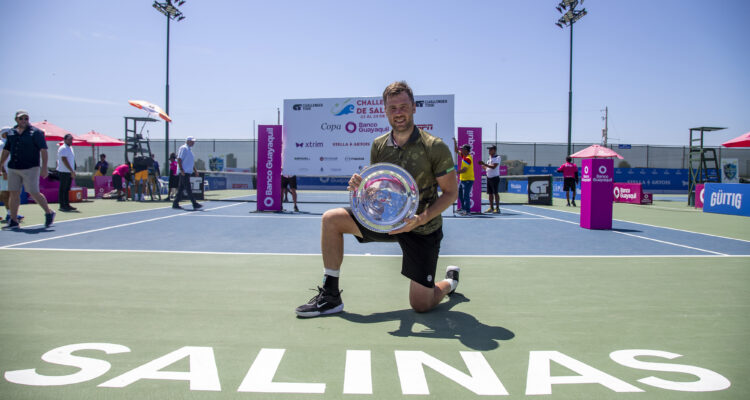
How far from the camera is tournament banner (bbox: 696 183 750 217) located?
1217cm

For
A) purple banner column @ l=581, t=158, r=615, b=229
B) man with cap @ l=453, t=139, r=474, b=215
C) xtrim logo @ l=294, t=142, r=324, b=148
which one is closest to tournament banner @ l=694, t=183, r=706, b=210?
man with cap @ l=453, t=139, r=474, b=215

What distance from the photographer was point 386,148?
10.1ft

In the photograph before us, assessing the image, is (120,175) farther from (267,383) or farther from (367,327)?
(267,383)

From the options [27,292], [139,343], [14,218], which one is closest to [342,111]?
[14,218]

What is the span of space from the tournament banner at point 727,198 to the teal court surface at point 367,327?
28.0 feet

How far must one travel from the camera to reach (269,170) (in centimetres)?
1212

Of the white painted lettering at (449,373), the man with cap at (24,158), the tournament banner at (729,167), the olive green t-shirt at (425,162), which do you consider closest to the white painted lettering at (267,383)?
the white painted lettering at (449,373)

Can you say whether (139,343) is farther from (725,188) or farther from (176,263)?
(725,188)

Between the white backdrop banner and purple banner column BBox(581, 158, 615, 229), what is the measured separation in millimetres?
7078

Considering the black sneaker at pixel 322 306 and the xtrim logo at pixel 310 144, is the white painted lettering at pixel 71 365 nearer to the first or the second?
the black sneaker at pixel 322 306

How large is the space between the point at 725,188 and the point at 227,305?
15347 millimetres

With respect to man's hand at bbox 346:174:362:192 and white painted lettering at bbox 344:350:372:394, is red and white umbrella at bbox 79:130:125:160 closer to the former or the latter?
man's hand at bbox 346:174:362:192

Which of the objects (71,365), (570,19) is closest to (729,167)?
Answer: (570,19)

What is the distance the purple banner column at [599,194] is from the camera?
8.55 meters
